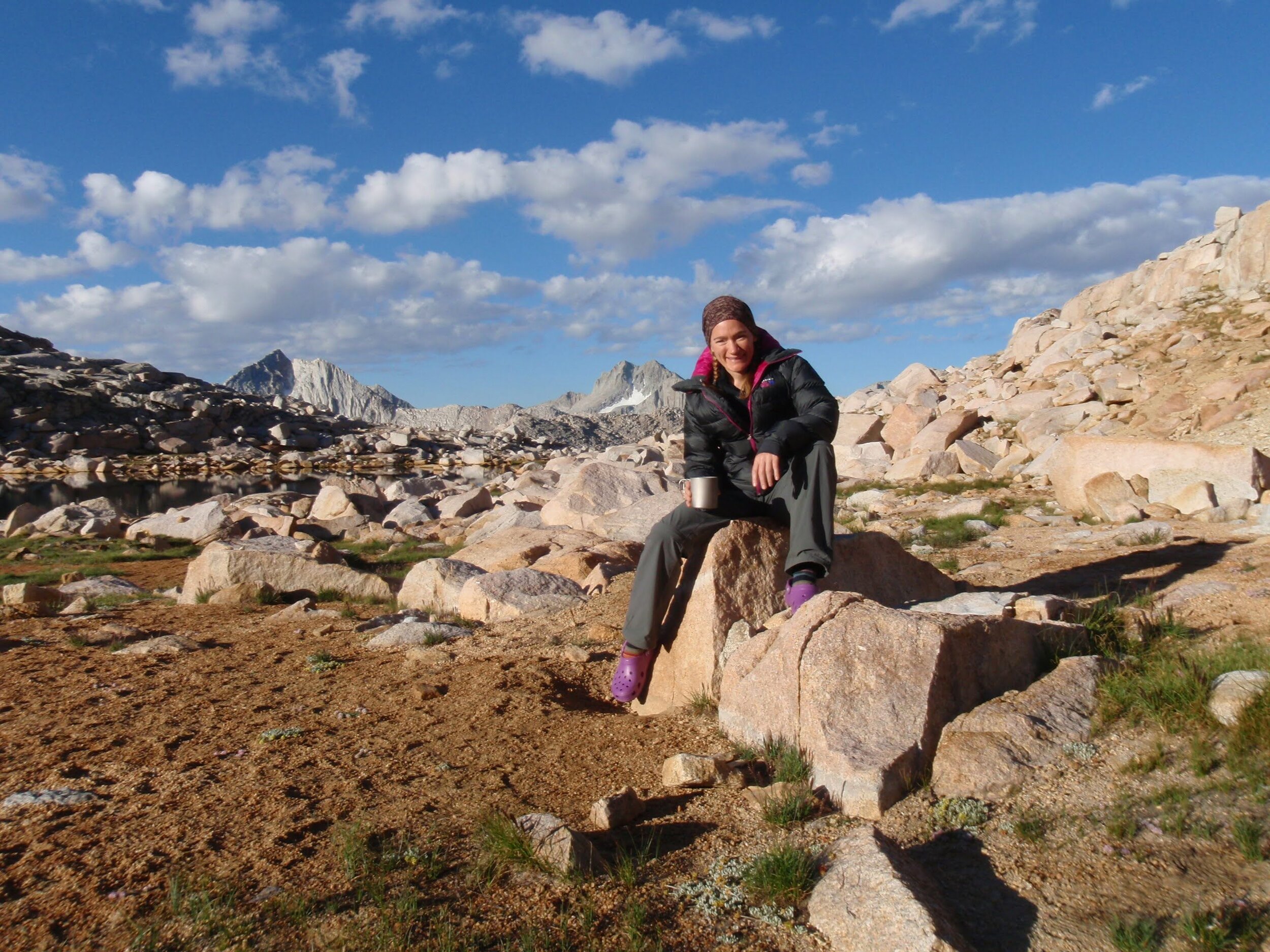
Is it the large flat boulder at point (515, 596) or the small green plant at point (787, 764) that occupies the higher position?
the large flat boulder at point (515, 596)

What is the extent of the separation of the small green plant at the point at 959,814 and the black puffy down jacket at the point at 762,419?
89.2 inches

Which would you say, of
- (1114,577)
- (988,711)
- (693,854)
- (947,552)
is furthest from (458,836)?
(947,552)

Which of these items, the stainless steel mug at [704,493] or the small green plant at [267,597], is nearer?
the stainless steel mug at [704,493]

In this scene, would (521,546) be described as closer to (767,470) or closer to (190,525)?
(767,470)

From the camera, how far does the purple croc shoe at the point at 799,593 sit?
528 centimetres

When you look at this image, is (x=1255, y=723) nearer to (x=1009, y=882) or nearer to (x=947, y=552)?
(x=1009, y=882)

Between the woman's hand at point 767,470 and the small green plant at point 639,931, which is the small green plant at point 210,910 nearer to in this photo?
the small green plant at point 639,931

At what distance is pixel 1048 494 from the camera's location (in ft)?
48.4

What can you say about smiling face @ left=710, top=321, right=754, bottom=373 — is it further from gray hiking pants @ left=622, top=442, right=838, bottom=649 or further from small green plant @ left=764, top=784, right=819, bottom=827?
small green plant @ left=764, top=784, right=819, bottom=827

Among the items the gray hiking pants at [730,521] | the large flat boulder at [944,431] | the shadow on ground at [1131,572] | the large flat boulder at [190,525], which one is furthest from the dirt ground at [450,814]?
the large flat boulder at [944,431]

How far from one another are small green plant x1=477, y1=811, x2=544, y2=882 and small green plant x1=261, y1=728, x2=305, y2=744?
2.02 m

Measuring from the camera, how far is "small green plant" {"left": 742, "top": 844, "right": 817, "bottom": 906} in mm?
3254

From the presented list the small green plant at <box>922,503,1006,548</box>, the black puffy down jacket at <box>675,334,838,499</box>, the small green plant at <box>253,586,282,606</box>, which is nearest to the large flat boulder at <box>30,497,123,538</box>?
the small green plant at <box>253,586,282,606</box>

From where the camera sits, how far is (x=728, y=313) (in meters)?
5.64
